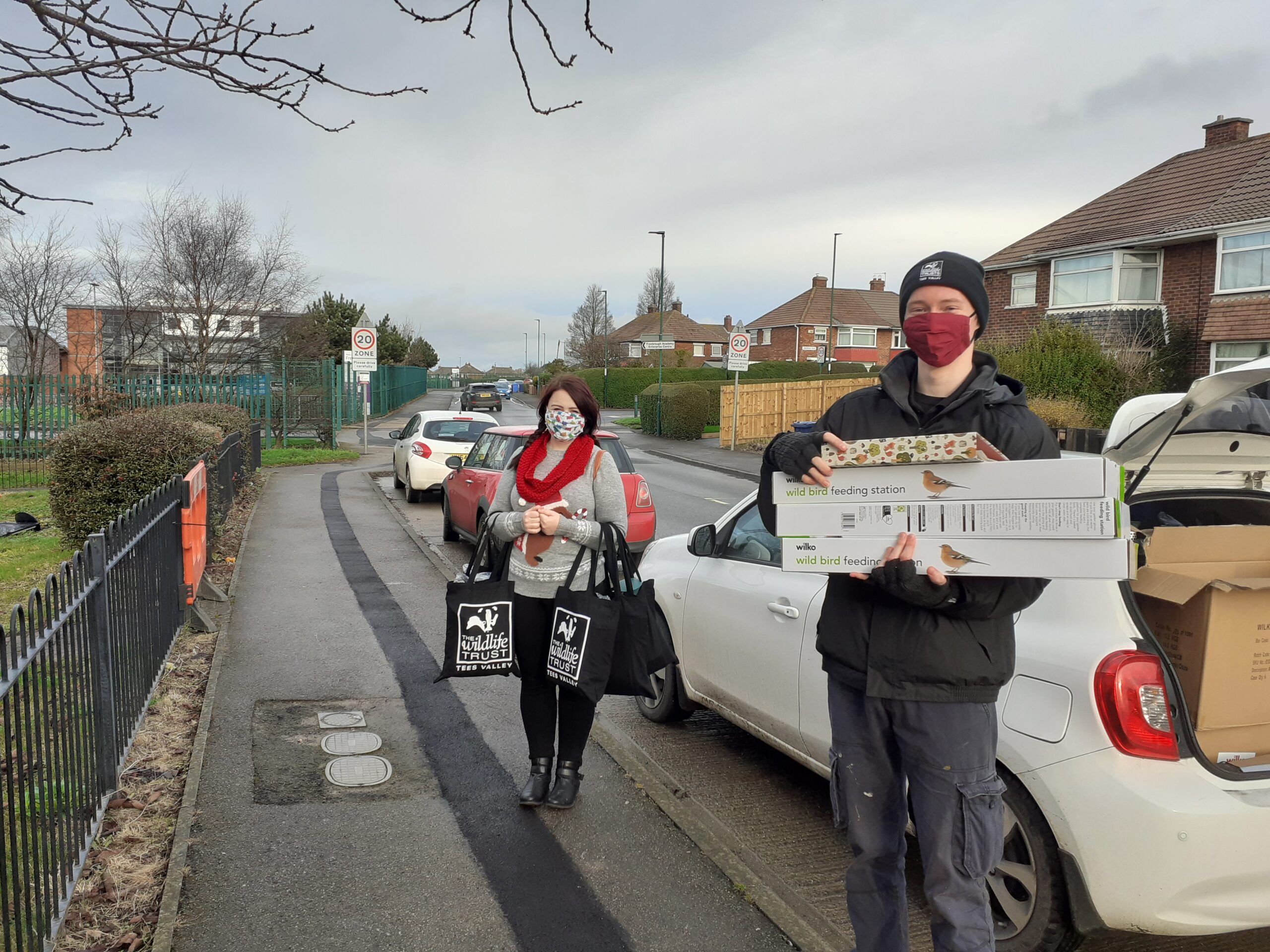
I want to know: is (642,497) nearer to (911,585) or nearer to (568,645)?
(568,645)

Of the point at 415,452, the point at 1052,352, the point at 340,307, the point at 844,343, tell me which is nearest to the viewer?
the point at 415,452

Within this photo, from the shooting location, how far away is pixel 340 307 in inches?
2409

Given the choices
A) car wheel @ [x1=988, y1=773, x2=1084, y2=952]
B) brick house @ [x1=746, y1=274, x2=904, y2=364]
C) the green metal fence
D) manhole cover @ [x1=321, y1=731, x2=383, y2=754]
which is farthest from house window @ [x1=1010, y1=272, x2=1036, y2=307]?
brick house @ [x1=746, y1=274, x2=904, y2=364]

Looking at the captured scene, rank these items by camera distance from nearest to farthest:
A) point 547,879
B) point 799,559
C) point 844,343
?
point 799,559, point 547,879, point 844,343

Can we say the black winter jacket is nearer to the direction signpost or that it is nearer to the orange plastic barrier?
the orange plastic barrier

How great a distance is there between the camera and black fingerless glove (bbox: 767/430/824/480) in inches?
101

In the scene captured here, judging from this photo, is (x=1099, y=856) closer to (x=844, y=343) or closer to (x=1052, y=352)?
(x=1052, y=352)

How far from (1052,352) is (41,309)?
24.5 m

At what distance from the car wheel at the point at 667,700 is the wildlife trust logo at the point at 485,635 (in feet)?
4.50

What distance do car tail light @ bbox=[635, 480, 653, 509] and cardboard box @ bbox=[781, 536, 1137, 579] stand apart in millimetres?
7642

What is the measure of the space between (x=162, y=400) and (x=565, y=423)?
2093 cm

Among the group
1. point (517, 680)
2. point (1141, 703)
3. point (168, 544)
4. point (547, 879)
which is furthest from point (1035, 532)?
point (168, 544)

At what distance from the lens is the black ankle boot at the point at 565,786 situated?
4.32 meters

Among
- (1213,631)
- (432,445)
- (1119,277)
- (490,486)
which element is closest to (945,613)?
(1213,631)
